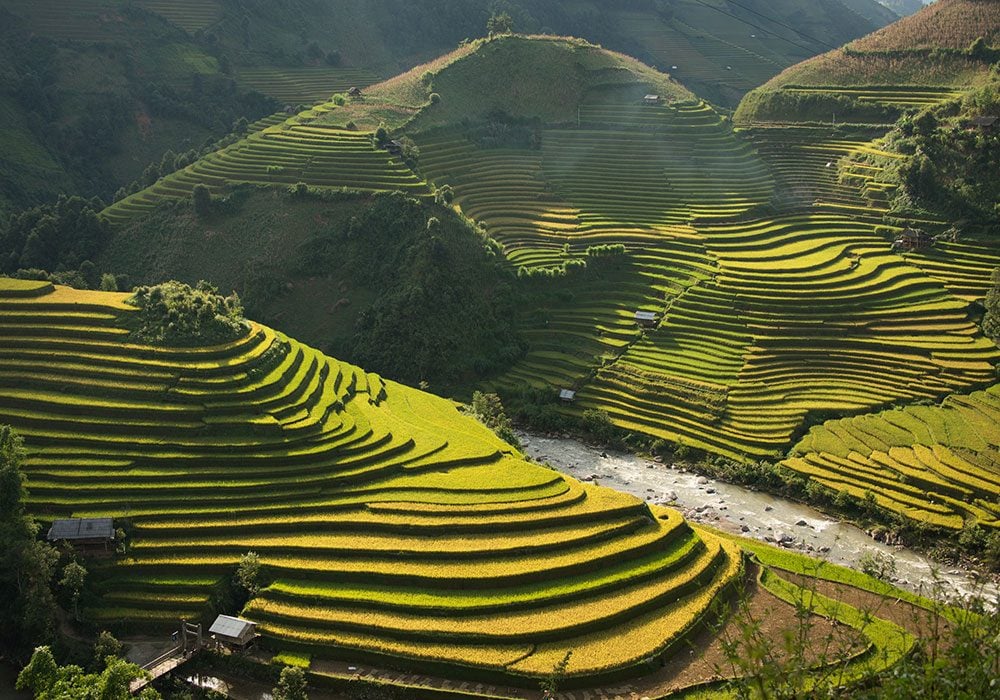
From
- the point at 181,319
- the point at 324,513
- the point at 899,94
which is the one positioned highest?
the point at 899,94

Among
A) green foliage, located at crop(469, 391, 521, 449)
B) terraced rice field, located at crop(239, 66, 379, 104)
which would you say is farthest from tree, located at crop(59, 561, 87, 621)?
terraced rice field, located at crop(239, 66, 379, 104)

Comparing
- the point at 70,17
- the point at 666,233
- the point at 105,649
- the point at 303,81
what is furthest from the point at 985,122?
the point at 70,17

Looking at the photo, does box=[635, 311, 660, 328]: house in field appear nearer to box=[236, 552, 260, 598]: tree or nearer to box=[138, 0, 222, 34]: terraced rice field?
box=[236, 552, 260, 598]: tree

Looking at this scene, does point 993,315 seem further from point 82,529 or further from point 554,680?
point 82,529

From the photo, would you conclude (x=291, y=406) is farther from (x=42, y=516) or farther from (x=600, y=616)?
(x=600, y=616)

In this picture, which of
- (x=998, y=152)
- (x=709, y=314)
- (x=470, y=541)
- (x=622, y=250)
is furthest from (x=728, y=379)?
(x=998, y=152)

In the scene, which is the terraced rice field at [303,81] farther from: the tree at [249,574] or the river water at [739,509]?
the tree at [249,574]
